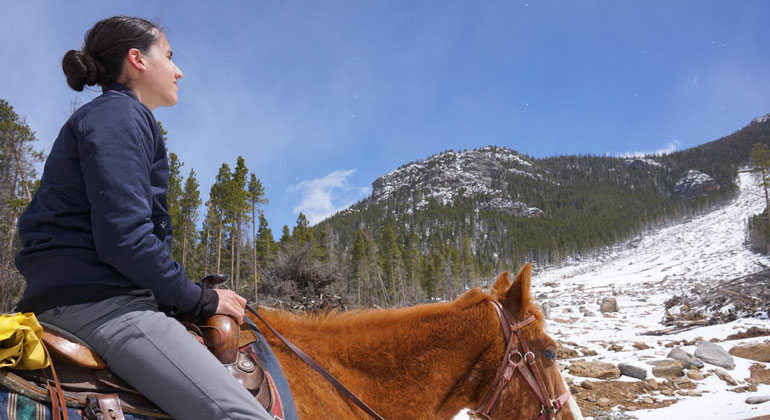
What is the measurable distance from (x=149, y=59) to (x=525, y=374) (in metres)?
3.16

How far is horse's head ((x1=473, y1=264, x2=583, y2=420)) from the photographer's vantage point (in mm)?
2961

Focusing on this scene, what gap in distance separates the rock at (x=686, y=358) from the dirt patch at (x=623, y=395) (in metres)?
1.46

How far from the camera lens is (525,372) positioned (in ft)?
9.79

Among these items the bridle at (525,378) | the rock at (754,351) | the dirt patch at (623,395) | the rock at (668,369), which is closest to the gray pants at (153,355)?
the bridle at (525,378)

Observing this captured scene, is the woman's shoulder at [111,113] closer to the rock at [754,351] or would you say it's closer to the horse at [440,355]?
the horse at [440,355]

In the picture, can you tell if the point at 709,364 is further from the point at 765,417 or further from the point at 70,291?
the point at 70,291

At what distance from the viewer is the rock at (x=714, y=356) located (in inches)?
409

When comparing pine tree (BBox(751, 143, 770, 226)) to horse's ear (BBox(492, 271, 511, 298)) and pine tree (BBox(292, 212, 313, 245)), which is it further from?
horse's ear (BBox(492, 271, 511, 298))

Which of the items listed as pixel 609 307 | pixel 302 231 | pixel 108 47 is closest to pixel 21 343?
pixel 108 47

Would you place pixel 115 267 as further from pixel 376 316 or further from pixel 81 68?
pixel 376 316

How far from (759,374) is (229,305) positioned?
1288cm

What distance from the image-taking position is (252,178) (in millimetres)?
41750

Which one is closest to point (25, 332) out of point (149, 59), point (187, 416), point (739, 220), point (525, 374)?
point (187, 416)

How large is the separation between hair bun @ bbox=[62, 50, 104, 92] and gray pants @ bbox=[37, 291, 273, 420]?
1167 mm
